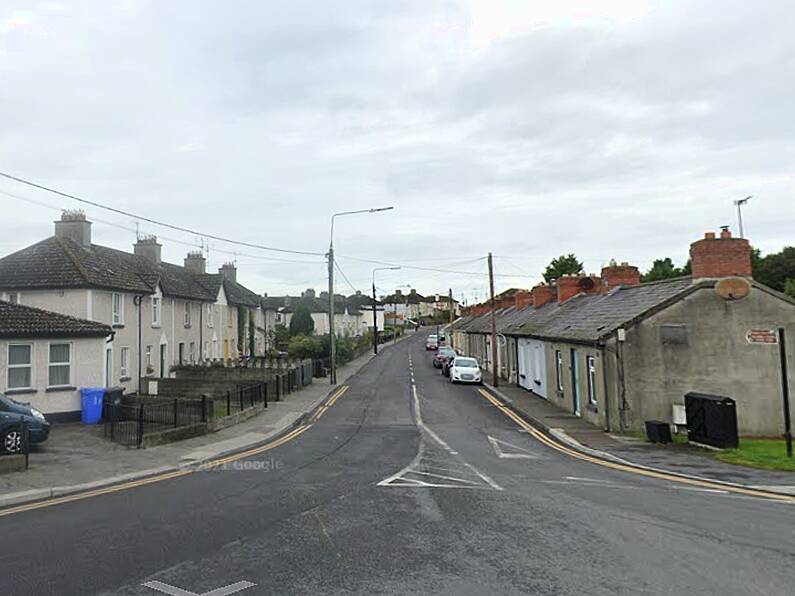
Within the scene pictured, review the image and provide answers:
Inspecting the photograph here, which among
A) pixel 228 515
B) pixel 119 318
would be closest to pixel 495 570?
pixel 228 515

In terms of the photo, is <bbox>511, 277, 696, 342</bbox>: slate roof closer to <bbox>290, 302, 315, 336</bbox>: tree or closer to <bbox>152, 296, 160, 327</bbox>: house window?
<bbox>152, 296, 160, 327</bbox>: house window

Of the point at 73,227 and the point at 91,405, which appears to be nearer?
the point at 91,405

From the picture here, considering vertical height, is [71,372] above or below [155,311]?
Answer: below

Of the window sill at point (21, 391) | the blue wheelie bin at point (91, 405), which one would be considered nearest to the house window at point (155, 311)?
the blue wheelie bin at point (91, 405)

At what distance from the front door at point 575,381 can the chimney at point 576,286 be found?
9385mm

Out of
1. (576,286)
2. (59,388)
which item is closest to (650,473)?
(576,286)

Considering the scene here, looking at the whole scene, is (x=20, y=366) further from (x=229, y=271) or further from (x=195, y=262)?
(x=229, y=271)

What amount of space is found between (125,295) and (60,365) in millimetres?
7644

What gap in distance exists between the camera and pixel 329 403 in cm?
2595

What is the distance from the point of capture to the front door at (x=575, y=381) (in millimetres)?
21062

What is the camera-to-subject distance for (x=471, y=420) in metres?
20.8

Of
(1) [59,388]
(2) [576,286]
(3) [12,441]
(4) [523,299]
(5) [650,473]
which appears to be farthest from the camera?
(4) [523,299]

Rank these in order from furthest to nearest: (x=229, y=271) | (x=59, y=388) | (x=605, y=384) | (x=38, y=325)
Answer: (x=229, y=271), (x=59, y=388), (x=38, y=325), (x=605, y=384)

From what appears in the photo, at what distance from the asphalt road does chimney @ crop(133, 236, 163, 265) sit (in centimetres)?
2924
